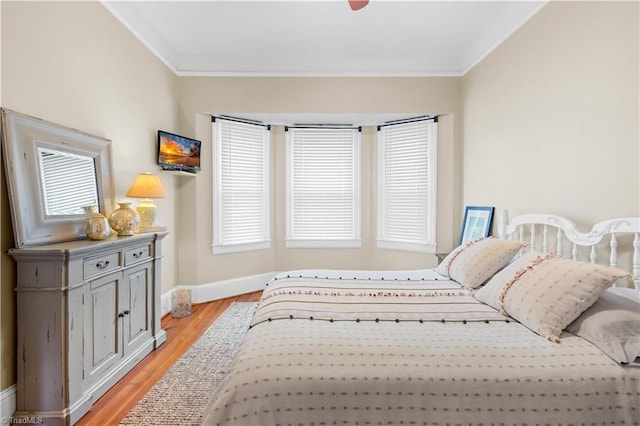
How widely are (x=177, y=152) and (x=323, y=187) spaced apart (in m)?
1.92

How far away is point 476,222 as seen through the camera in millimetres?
3564

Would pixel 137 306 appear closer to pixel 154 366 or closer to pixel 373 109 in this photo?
pixel 154 366

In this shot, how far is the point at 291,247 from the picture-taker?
4.62 m

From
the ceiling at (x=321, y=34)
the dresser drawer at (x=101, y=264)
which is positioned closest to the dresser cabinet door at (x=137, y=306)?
the dresser drawer at (x=101, y=264)

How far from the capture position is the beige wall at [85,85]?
74.3 inches

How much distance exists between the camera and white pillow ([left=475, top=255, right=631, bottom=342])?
1.54m

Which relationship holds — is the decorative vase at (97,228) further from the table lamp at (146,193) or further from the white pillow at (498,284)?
the white pillow at (498,284)

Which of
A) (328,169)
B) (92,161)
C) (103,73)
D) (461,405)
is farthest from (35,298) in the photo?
(328,169)

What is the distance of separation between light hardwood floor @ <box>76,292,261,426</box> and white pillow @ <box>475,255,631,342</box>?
2.37 m

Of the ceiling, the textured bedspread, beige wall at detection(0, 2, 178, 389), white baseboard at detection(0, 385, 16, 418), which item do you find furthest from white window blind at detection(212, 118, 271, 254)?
the textured bedspread

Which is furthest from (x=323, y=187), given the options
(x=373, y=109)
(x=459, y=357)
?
(x=459, y=357)

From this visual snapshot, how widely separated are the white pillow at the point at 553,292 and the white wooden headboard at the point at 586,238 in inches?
6.9

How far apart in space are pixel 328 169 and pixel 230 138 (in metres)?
1.38

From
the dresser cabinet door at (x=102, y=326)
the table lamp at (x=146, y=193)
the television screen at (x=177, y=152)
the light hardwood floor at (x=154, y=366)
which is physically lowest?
the light hardwood floor at (x=154, y=366)
